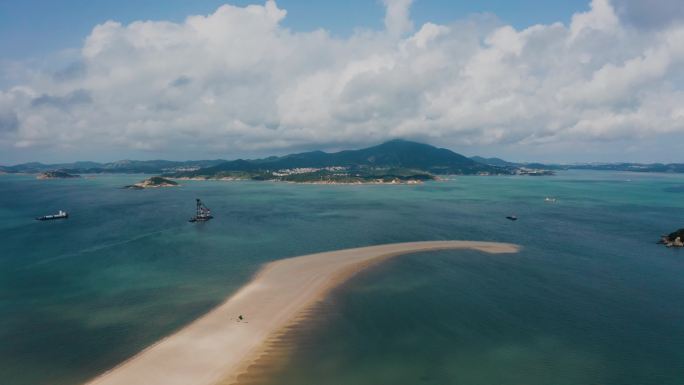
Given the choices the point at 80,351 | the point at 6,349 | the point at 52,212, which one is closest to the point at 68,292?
the point at 6,349

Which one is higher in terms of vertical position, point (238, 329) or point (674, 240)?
point (674, 240)

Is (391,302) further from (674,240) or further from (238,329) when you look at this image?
(674,240)

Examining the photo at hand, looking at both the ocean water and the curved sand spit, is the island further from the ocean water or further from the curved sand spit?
the curved sand spit

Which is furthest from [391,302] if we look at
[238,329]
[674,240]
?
[674,240]

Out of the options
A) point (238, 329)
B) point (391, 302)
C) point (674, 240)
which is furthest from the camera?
point (674, 240)

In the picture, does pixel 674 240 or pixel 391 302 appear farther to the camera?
pixel 674 240

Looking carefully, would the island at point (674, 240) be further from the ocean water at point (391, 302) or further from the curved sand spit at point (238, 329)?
the curved sand spit at point (238, 329)

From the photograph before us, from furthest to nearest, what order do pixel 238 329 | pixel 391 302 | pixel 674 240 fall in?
pixel 674 240, pixel 391 302, pixel 238 329
